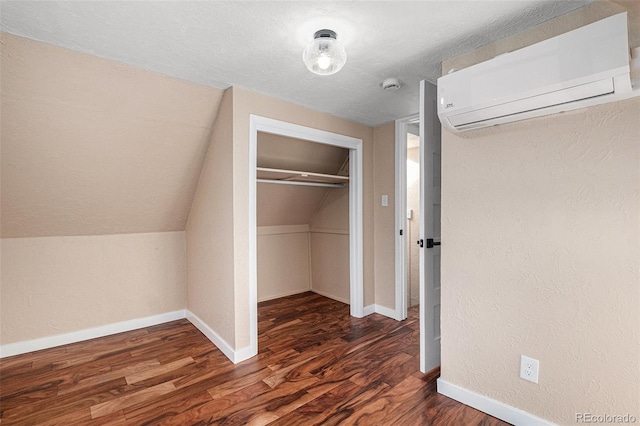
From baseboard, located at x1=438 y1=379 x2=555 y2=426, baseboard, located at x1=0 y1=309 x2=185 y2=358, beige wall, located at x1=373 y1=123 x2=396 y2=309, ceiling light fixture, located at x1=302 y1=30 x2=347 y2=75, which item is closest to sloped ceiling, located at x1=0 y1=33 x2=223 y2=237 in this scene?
baseboard, located at x1=0 y1=309 x2=185 y2=358

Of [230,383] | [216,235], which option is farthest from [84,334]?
[230,383]

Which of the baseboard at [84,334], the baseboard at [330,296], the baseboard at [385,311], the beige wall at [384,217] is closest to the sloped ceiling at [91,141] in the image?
the baseboard at [84,334]

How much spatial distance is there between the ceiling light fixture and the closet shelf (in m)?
1.38

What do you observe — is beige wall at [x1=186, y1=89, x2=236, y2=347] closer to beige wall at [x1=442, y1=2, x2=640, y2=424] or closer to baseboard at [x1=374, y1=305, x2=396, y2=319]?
beige wall at [x1=442, y1=2, x2=640, y2=424]

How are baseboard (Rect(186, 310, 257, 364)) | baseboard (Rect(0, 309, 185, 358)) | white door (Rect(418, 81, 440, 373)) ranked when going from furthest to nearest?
baseboard (Rect(0, 309, 185, 358)), baseboard (Rect(186, 310, 257, 364)), white door (Rect(418, 81, 440, 373))

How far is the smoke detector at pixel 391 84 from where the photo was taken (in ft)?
7.06

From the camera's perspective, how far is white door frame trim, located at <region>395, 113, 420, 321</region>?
123 inches

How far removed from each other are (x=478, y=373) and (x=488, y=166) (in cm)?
119

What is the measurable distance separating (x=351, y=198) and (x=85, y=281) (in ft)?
8.53

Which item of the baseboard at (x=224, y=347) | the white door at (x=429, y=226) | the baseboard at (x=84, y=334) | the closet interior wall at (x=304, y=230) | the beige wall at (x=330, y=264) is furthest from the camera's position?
the beige wall at (x=330, y=264)

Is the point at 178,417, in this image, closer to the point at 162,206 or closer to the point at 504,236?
the point at 162,206

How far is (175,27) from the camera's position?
60.7 inches

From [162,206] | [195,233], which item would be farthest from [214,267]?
[162,206]

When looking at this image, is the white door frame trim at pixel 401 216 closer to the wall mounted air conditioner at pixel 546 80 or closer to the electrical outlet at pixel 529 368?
the wall mounted air conditioner at pixel 546 80
